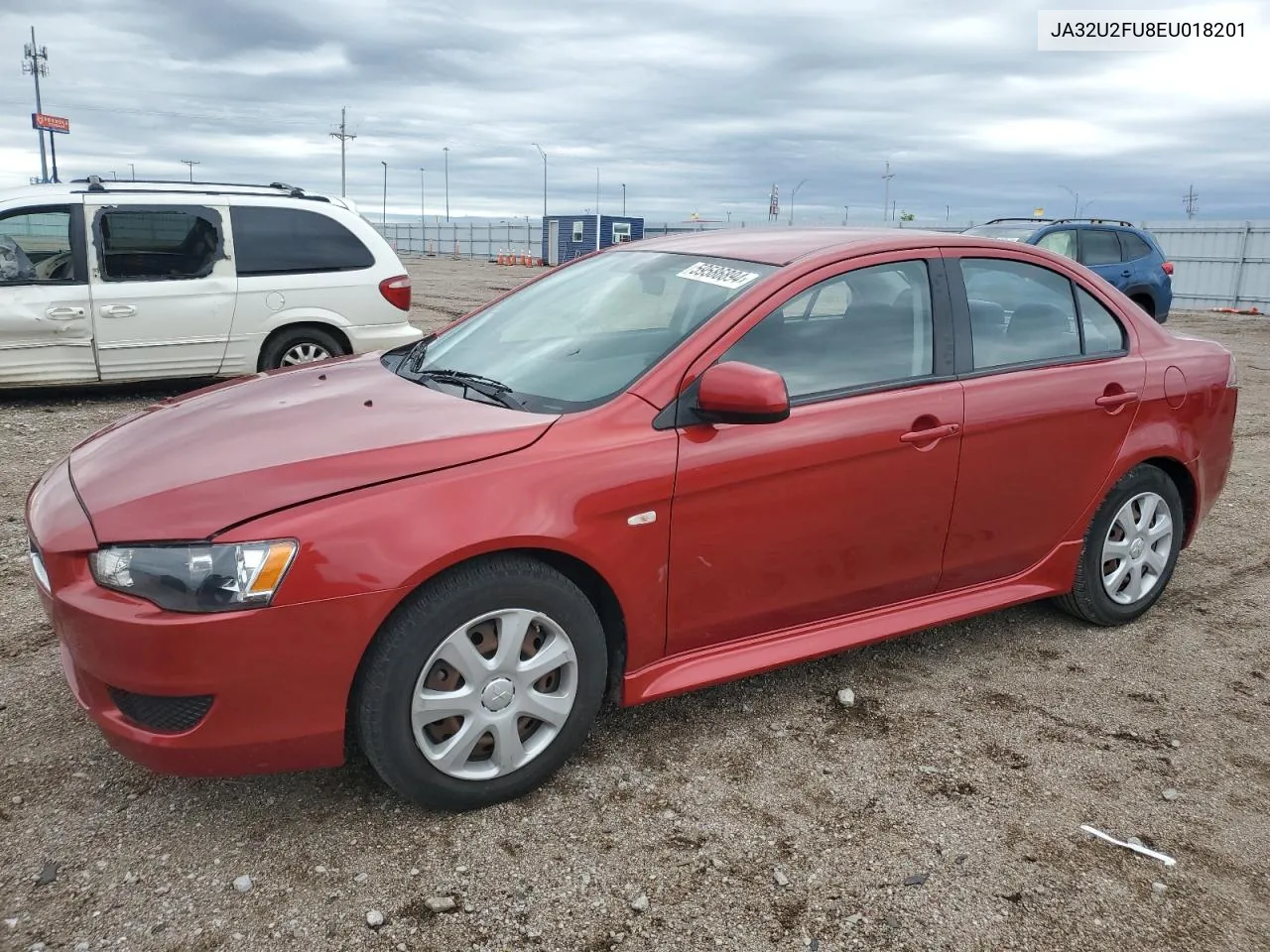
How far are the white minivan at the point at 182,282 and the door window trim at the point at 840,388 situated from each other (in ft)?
18.7

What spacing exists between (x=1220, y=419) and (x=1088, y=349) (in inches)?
33.7

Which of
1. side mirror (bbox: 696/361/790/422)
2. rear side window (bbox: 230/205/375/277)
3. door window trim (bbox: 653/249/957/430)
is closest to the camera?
side mirror (bbox: 696/361/790/422)

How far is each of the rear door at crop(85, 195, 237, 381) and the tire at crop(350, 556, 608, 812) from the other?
6156mm

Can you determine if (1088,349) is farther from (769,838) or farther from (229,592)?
(229,592)

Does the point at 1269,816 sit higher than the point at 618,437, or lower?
lower

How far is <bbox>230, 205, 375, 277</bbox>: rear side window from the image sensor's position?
8.02 m

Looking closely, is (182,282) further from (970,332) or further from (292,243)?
(970,332)

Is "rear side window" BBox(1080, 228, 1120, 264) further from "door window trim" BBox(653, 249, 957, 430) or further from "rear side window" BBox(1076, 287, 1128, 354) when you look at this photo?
"door window trim" BBox(653, 249, 957, 430)

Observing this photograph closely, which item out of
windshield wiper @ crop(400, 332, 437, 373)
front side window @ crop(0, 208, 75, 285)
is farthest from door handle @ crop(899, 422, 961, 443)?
front side window @ crop(0, 208, 75, 285)

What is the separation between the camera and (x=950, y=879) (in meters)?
2.57

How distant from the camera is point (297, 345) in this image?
8273mm

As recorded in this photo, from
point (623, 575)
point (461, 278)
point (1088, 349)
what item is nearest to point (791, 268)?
point (623, 575)

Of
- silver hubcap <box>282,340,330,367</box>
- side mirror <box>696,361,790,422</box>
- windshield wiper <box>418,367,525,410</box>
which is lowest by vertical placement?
silver hubcap <box>282,340,330,367</box>

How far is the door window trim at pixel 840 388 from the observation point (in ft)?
9.55
